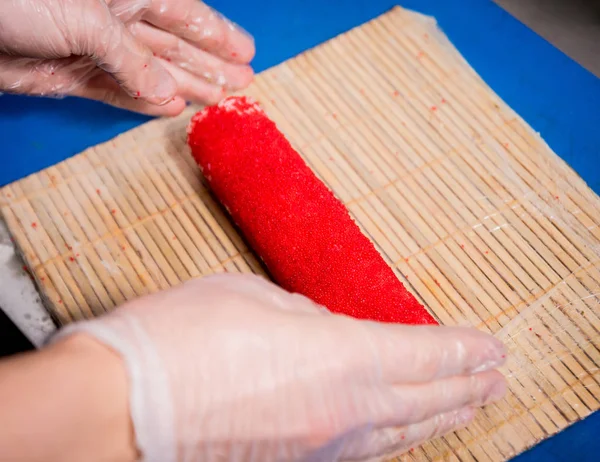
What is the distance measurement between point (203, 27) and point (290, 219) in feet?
2.04

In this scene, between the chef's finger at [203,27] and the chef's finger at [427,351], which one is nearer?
the chef's finger at [427,351]

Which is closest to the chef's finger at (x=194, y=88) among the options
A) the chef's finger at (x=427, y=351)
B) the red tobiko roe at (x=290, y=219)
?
the red tobiko roe at (x=290, y=219)

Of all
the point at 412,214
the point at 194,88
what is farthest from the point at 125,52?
the point at 412,214

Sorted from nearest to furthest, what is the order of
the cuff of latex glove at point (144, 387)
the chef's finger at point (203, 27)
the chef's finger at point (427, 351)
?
the cuff of latex glove at point (144, 387)
the chef's finger at point (427, 351)
the chef's finger at point (203, 27)

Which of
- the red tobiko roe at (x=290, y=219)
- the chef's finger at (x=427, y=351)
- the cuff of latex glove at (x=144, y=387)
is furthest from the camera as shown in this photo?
the red tobiko roe at (x=290, y=219)

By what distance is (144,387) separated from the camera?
67cm

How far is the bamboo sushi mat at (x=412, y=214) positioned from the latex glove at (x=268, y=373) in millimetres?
285

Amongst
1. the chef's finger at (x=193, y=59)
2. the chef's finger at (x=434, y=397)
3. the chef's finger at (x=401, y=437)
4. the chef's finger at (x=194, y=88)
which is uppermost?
the chef's finger at (x=193, y=59)

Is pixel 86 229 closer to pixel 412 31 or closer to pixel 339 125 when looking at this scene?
pixel 339 125

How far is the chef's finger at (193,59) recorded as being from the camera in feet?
4.50

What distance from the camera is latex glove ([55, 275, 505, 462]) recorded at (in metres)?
0.71

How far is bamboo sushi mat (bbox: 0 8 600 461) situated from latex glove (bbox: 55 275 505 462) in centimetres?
28

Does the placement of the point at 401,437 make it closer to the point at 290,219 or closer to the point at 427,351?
the point at 427,351

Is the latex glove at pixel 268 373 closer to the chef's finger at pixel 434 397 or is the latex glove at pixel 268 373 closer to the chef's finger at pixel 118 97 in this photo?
the chef's finger at pixel 434 397
